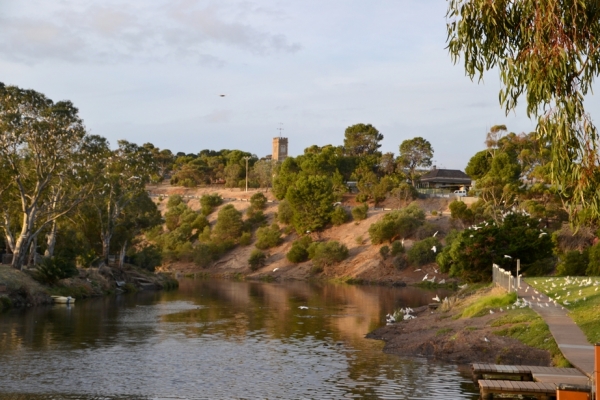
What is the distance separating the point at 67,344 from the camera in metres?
31.2

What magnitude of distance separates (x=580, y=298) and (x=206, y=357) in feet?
52.5

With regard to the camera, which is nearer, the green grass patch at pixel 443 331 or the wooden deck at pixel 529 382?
the wooden deck at pixel 529 382

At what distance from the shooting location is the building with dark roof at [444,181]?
137 metres

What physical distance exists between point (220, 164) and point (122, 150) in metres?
99.4

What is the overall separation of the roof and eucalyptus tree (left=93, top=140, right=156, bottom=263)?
2692 inches

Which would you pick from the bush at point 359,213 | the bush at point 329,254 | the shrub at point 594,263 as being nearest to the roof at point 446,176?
the bush at point 359,213

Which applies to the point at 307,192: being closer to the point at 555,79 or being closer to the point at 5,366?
the point at 5,366

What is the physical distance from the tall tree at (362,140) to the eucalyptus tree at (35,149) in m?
103

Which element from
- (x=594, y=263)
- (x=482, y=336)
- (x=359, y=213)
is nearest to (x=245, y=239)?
(x=359, y=213)

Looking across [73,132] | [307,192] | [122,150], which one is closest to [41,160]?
[73,132]

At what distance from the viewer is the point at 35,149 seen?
53281 mm

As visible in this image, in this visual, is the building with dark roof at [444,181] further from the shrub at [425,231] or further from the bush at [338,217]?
the shrub at [425,231]

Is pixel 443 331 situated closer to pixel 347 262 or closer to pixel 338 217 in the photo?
pixel 347 262

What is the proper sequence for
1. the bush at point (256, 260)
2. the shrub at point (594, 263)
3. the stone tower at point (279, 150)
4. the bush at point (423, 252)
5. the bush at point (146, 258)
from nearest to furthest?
the shrub at point (594, 263), the bush at point (146, 258), the bush at point (423, 252), the bush at point (256, 260), the stone tower at point (279, 150)
